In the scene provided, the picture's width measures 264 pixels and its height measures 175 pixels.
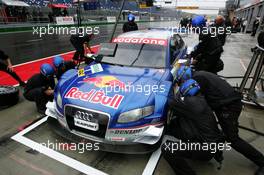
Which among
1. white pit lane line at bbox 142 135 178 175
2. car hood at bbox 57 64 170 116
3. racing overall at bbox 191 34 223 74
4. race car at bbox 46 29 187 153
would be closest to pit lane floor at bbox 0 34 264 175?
white pit lane line at bbox 142 135 178 175

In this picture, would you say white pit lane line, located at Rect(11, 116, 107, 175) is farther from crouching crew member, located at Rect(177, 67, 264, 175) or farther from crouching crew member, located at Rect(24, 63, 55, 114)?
crouching crew member, located at Rect(177, 67, 264, 175)

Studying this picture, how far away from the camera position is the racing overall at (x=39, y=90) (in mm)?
4031

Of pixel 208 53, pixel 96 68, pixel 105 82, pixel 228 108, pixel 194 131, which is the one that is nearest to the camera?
pixel 194 131

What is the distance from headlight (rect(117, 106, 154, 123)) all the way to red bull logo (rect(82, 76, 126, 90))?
512 millimetres

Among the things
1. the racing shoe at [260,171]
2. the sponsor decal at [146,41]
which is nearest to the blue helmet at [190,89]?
the racing shoe at [260,171]

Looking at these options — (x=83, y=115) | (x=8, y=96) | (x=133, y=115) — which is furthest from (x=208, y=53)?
(x=8, y=96)

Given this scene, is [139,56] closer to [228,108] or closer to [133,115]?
[133,115]

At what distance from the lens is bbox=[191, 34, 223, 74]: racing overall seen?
16.2ft

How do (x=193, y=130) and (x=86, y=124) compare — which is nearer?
(x=193, y=130)

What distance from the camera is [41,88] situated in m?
4.06

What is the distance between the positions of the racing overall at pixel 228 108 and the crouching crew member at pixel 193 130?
29 centimetres

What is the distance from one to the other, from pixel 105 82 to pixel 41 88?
4.89ft

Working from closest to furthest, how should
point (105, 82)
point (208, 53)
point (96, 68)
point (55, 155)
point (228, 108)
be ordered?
point (228, 108) < point (55, 155) < point (105, 82) < point (96, 68) < point (208, 53)

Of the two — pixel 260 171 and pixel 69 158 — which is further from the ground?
pixel 260 171
